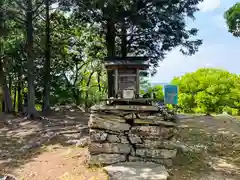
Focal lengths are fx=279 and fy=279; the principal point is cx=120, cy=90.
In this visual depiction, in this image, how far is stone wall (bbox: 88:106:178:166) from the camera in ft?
15.6

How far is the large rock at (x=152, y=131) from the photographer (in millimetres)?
4785

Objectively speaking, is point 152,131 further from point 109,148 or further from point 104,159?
point 104,159

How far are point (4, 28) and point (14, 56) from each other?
416 centimetres

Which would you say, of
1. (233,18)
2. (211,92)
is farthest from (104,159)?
(211,92)

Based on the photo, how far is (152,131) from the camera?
4785 mm

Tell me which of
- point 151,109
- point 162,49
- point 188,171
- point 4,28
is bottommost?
point 188,171

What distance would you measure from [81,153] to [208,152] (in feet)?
8.34

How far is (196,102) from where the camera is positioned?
18.7 m

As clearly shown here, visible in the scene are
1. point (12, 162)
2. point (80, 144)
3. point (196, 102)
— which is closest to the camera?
point (12, 162)

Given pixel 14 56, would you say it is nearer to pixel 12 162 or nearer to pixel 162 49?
pixel 162 49

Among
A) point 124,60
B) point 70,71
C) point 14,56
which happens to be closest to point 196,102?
point 70,71

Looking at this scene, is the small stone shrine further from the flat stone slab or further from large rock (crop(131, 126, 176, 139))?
the flat stone slab

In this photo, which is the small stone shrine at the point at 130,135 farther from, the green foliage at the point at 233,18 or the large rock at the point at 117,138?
the green foliage at the point at 233,18

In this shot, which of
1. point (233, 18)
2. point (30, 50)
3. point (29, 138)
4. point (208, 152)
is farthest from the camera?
point (233, 18)
